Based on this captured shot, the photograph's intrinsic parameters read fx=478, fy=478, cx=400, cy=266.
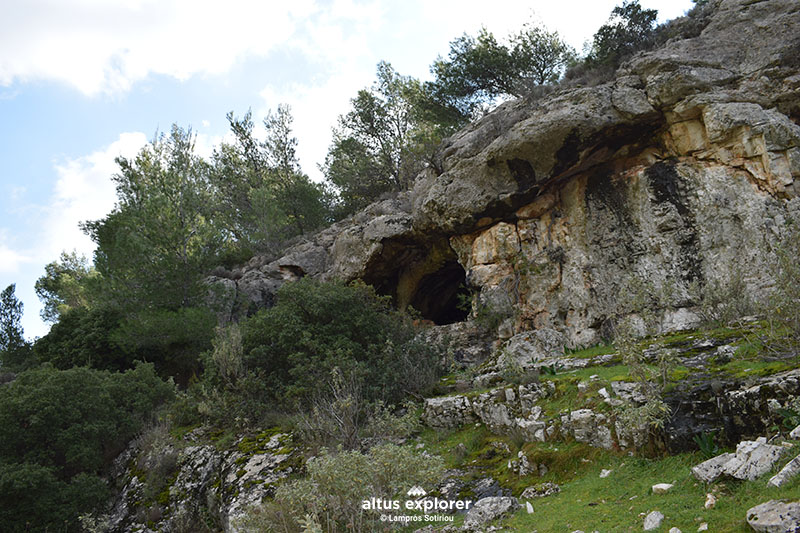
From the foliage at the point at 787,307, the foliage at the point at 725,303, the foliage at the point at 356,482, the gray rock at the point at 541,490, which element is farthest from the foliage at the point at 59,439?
the foliage at the point at 725,303

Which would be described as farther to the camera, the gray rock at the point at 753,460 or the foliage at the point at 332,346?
the foliage at the point at 332,346

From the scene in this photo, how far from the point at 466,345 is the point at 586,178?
693 centimetres

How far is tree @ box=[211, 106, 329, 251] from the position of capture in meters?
Answer: 26.7

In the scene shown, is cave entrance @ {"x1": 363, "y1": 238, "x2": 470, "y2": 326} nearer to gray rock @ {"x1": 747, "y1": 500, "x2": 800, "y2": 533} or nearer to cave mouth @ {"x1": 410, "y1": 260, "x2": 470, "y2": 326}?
cave mouth @ {"x1": 410, "y1": 260, "x2": 470, "y2": 326}

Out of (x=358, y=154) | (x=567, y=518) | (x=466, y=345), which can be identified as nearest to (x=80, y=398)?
(x=466, y=345)

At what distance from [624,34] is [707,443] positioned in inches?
688

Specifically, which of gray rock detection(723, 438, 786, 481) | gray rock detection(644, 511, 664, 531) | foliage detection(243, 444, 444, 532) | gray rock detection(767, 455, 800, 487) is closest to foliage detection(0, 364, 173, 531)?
foliage detection(243, 444, 444, 532)

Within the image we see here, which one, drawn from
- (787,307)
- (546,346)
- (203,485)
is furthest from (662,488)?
(203,485)

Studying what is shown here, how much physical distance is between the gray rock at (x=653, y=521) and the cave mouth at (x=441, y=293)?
16.4 metres

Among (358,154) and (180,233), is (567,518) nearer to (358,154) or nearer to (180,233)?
(180,233)

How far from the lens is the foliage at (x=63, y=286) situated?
1136 inches

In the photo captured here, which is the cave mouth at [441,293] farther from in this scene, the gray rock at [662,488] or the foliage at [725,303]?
the gray rock at [662,488]

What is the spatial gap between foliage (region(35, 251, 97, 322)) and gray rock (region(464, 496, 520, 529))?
2783cm

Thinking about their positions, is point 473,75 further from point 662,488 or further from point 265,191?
point 662,488
